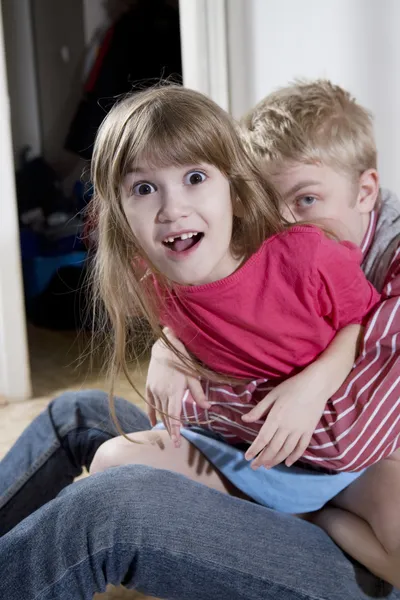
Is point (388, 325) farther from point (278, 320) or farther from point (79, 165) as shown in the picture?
point (79, 165)

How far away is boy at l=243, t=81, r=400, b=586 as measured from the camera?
2.80 ft

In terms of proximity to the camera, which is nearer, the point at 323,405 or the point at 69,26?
the point at 323,405

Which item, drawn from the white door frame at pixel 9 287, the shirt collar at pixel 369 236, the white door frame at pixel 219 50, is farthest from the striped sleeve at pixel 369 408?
the white door frame at pixel 9 287

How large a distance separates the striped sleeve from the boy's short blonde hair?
207mm

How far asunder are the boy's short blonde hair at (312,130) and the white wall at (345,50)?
502mm

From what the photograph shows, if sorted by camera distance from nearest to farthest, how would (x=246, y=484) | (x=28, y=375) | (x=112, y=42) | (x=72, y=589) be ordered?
1. (x=72, y=589)
2. (x=246, y=484)
3. (x=28, y=375)
4. (x=112, y=42)

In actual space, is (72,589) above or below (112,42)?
below

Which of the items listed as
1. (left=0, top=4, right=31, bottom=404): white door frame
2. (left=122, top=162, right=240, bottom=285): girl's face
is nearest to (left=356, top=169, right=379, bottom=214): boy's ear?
(left=122, top=162, right=240, bottom=285): girl's face

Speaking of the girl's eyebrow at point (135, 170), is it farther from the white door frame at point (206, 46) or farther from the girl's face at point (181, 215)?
the white door frame at point (206, 46)

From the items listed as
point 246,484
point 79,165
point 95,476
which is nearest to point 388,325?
point 246,484

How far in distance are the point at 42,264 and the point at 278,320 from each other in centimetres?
152

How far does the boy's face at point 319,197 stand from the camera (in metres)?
1.00

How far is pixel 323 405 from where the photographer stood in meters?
0.87

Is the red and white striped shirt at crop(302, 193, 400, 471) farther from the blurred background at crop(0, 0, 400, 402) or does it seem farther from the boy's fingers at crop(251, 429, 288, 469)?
the blurred background at crop(0, 0, 400, 402)
